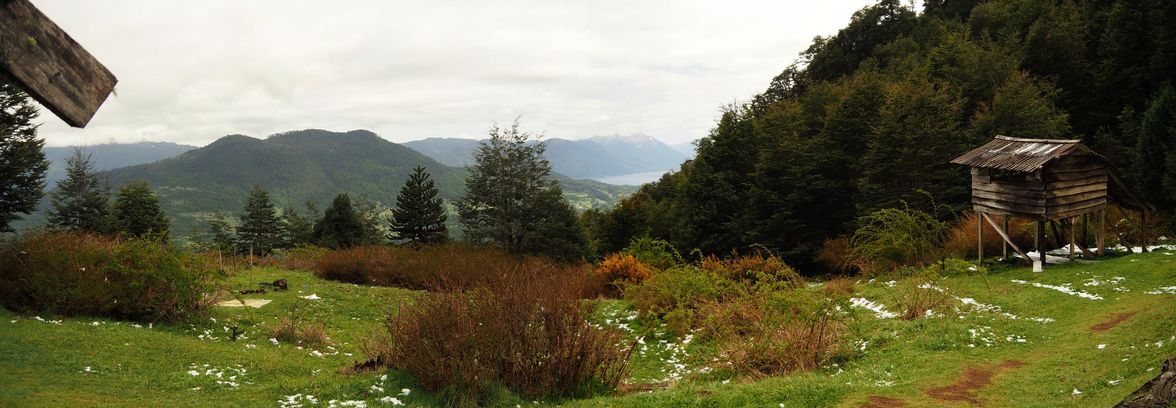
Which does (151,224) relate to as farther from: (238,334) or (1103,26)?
(1103,26)

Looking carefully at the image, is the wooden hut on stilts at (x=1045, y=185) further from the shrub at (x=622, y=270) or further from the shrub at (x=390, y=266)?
the shrub at (x=390, y=266)

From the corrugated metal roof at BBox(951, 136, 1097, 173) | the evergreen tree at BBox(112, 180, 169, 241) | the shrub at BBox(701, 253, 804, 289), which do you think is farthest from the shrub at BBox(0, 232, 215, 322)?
the evergreen tree at BBox(112, 180, 169, 241)

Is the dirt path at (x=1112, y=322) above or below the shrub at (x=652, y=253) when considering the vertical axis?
above

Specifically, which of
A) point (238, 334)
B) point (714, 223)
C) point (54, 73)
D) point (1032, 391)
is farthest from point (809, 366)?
point (714, 223)

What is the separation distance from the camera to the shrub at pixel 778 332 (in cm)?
920

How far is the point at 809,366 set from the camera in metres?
9.05

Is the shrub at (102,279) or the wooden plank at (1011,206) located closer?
the shrub at (102,279)

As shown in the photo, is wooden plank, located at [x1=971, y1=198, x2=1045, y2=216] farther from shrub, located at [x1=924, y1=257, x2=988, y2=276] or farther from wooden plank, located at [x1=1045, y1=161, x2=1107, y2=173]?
shrub, located at [x1=924, y1=257, x2=988, y2=276]

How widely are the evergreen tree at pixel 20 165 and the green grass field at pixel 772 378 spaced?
26538mm

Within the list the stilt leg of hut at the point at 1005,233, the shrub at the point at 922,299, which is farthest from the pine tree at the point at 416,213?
the shrub at the point at 922,299

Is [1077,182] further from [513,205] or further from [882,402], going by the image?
[513,205]

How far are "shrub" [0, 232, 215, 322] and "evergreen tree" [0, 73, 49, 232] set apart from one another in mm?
22470

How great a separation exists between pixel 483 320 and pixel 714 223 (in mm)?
29881

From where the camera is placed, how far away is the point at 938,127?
28125mm
